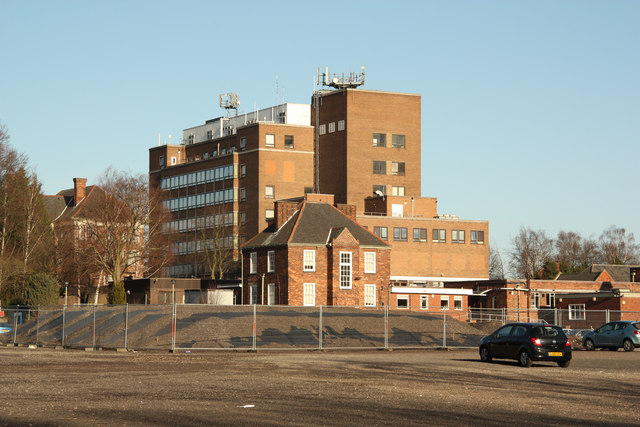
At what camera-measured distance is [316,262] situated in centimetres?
8238

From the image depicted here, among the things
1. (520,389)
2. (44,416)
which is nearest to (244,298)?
(520,389)

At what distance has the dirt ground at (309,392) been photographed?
1773 cm

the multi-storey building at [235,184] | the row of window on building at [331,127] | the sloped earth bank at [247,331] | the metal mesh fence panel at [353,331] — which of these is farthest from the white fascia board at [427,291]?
the row of window on building at [331,127]

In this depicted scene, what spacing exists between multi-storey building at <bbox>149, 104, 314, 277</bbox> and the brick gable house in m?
35.7

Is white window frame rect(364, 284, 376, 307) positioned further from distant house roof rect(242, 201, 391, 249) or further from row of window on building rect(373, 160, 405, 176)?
row of window on building rect(373, 160, 405, 176)

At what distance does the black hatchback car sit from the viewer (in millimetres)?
34906

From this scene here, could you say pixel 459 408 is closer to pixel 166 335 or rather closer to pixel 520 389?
pixel 520 389

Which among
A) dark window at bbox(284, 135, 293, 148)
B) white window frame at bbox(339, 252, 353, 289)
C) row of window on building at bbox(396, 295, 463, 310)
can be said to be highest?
dark window at bbox(284, 135, 293, 148)

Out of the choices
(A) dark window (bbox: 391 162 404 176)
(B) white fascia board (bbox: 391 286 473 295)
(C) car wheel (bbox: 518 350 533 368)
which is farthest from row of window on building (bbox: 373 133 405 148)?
(C) car wheel (bbox: 518 350 533 368)

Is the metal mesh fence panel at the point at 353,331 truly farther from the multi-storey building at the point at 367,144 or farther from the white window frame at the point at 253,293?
the multi-storey building at the point at 367,144

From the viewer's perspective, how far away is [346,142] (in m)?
130

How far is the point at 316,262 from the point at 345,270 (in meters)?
2.63

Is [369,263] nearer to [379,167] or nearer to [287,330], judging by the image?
[287,330]

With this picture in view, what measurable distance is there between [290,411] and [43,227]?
73.1m
